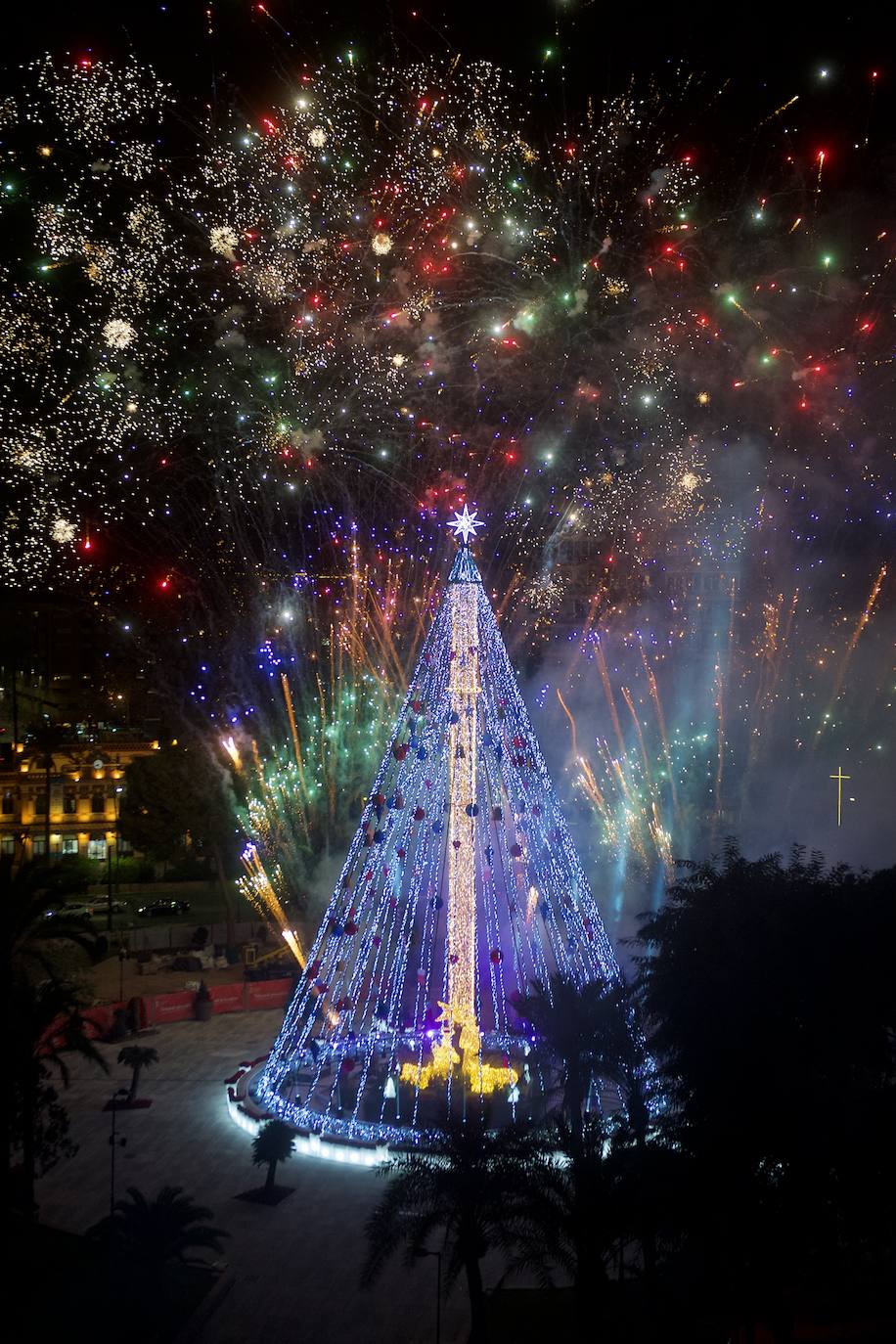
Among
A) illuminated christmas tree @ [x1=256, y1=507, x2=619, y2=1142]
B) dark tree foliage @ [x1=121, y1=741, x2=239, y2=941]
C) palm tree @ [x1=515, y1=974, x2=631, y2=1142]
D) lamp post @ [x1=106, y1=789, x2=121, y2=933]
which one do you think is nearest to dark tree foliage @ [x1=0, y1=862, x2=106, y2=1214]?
illuminated christmas tree @ [x1=256, y1=507, x2=619, y2=1142]

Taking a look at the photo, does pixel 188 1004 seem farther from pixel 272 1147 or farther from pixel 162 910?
pixel 162 910

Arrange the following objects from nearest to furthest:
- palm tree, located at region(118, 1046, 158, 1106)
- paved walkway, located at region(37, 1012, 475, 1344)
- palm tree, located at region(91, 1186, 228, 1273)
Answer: palm tree, located at region(91, 1186, 228, 1273)
paved walkway, located at region(37, 1012, 475, 1344)
palm tree, located at region(118, 1046, 158, 1106)

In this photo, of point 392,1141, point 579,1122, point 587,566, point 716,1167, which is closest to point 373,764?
point 587,566

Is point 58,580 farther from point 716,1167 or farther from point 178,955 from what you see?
point 716,1167

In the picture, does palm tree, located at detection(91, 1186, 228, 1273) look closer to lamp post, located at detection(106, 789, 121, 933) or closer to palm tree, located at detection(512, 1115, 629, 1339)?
palm tree, located at detection(512, 1115, 629, 1339)

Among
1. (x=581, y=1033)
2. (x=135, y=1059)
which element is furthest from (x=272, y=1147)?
(x=581, y=1033)
